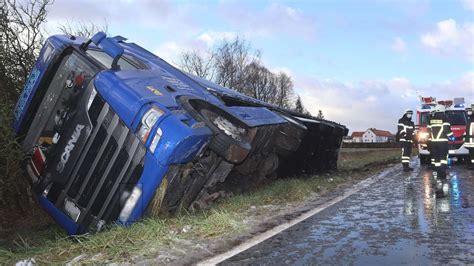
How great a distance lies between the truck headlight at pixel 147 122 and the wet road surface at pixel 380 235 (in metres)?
1.67

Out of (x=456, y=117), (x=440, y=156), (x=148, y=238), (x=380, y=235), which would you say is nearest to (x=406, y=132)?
(x=440, y=156)

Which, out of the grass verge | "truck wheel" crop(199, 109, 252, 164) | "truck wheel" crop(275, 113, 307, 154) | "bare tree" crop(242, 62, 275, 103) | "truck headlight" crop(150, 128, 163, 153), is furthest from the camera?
"bare tree" crop(242, 62, 275, 103)

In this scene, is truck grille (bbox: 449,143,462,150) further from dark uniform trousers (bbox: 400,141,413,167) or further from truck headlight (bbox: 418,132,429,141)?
dark uniform trousers (bbox: 400,141,413,167)

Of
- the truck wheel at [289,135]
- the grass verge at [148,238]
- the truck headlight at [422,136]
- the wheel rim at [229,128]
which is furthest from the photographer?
the truck headlight at [422,136]

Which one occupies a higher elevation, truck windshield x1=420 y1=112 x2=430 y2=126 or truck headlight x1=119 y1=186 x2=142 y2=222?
truck windshield x1=420 y1=112 x2=430 y2=126

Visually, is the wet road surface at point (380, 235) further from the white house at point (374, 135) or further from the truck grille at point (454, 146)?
the white house at point (374, 135)

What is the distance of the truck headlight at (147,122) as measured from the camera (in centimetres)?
492

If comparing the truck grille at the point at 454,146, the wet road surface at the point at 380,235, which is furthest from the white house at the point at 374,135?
the wet road surface at the point at 380,235

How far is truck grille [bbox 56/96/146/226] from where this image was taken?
16.3 ft

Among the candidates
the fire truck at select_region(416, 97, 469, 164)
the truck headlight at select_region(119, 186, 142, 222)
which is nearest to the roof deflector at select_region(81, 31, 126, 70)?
the truck headlight at select_region(119, 186, 142, 222)

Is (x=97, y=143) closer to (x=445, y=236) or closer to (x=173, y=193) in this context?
(x=173, y=193)

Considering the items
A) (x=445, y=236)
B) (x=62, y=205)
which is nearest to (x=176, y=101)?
(x=62, y=205)

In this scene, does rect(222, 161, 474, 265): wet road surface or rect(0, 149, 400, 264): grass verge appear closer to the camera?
rect(222, 161, 474, 265): wet road surface

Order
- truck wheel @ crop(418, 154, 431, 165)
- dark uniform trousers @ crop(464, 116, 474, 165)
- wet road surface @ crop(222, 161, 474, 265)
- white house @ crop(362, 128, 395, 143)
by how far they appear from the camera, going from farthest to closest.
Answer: white house @ crop(362, 128, 395, 143) → truck wheel @ crop(418, 154, 431, 165) → dark uniform trousers @ crop(464, 116, 474, 165) → wet road surface @ crop(222, 161, 474, 265)
